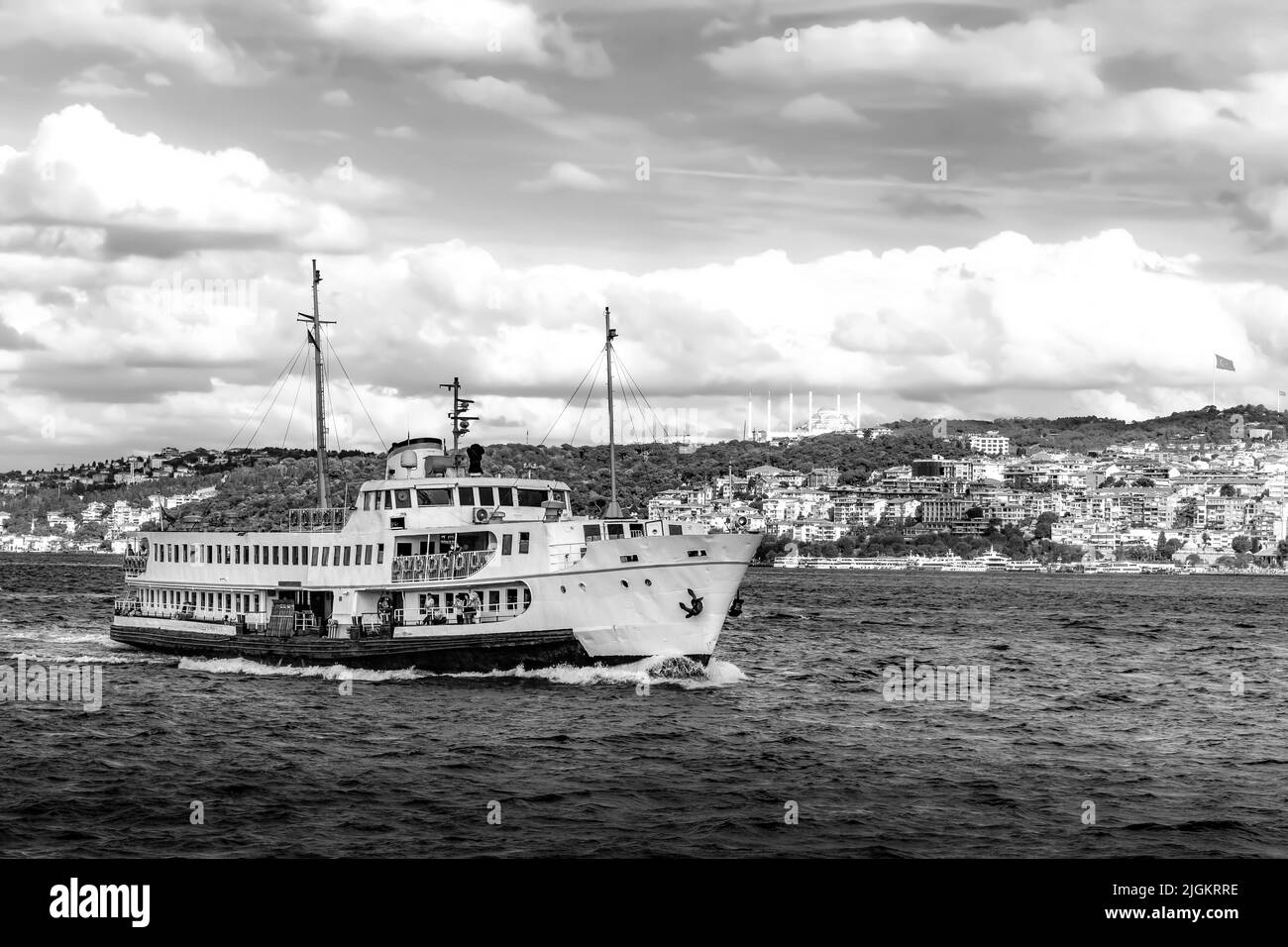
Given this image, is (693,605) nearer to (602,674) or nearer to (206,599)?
(602,674)

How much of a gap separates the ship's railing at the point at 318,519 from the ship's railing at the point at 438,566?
340 centimetres

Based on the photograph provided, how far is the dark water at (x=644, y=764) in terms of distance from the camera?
22.4 metres

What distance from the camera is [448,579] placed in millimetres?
41688

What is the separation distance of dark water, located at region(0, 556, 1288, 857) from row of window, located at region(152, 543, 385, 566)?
3.76 meters

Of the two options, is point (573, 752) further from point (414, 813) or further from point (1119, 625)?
point (1119, 625)

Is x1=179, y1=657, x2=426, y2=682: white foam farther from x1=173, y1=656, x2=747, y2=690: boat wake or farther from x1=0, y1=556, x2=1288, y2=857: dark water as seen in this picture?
x1=0, y1=556, x2=1288, y2=857: dark water

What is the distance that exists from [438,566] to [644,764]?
15.1 metres

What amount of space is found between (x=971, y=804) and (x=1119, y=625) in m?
65.1

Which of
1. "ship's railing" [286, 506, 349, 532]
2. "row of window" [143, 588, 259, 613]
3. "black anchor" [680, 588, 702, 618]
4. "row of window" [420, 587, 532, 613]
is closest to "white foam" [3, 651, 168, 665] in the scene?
"row of window" [143, 588, 259, 613]

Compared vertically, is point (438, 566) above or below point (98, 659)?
above

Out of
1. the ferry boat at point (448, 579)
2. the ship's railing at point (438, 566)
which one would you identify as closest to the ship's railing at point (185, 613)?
the ferry boat at point (448, 579)

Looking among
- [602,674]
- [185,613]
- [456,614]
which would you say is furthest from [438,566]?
[185,613]
